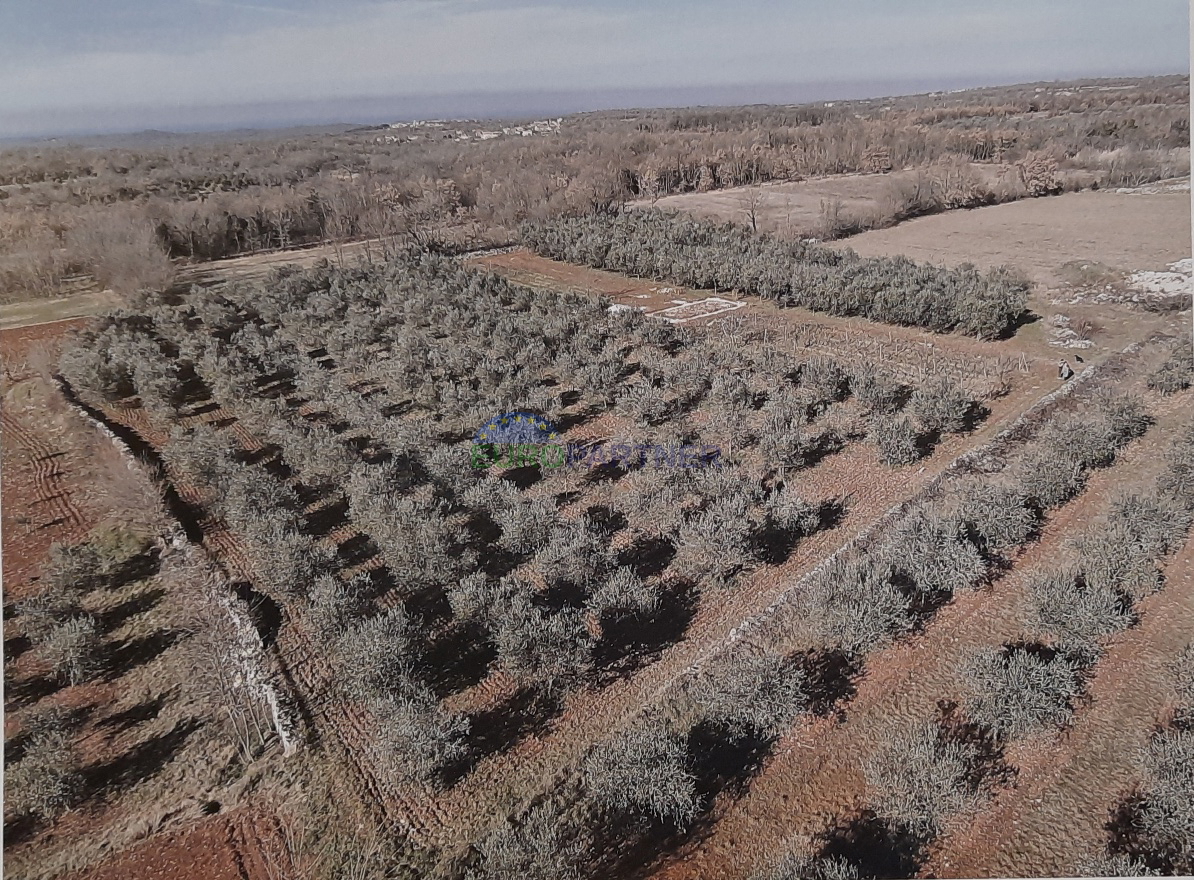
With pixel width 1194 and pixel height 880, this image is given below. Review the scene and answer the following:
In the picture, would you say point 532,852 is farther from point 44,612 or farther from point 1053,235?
point 1053,235

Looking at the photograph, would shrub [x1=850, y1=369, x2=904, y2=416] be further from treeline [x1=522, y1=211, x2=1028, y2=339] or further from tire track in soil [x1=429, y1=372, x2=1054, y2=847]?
treeline [x1=522, y1=211, x2=1028, y2=339]

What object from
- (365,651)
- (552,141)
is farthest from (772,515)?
(552,141)

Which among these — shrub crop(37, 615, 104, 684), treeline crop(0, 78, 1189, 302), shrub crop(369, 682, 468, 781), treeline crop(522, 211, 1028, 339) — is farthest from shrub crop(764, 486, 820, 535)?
treeline crop(0, 78, 1189, 302)

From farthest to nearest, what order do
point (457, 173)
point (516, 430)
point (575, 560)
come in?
point (457, 173) < point (516, 430) < point (575, 560)

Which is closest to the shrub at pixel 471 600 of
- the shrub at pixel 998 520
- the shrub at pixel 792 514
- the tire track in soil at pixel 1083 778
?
the shrub at pixel 792 514

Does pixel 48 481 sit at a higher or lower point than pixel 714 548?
higher

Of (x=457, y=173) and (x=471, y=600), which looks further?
(x=457, y=173)

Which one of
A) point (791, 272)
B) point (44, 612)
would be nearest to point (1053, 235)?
point (791, 272)
